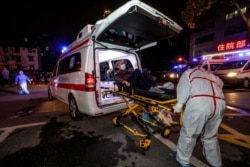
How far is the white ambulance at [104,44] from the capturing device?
3.56 meters

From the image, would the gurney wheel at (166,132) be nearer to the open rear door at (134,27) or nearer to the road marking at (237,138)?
the road marking at (237,138)

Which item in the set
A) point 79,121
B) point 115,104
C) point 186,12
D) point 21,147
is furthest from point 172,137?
point 186,12

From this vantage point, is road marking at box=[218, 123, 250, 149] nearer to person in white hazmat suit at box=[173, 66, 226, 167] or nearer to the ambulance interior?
person in white hazmat suit at box=[173, 66, 226, 167]

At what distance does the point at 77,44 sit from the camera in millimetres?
4938

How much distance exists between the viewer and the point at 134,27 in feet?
13.8

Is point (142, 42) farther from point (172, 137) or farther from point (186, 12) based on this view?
point (186, 12)

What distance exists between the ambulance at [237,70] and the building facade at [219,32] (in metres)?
11.0

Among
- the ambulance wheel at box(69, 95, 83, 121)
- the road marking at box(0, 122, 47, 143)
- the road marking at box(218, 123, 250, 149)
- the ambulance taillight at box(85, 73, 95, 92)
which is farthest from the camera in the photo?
the ambulance wheel at box(69, 95, 83, 121)

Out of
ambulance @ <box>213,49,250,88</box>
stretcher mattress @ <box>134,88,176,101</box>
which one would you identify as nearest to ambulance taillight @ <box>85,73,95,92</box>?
stretcher mattress @ <box>134,88,176,101</box>

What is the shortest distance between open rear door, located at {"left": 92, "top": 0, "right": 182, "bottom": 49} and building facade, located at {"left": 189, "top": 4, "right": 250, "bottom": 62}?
67.2 ft

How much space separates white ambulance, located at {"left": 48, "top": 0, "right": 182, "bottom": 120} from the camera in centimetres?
356

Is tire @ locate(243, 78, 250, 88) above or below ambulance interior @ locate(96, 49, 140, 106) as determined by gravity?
below

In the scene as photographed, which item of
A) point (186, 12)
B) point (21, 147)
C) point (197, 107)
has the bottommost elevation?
point (21, 147)

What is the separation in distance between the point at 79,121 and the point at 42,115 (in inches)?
69.1
